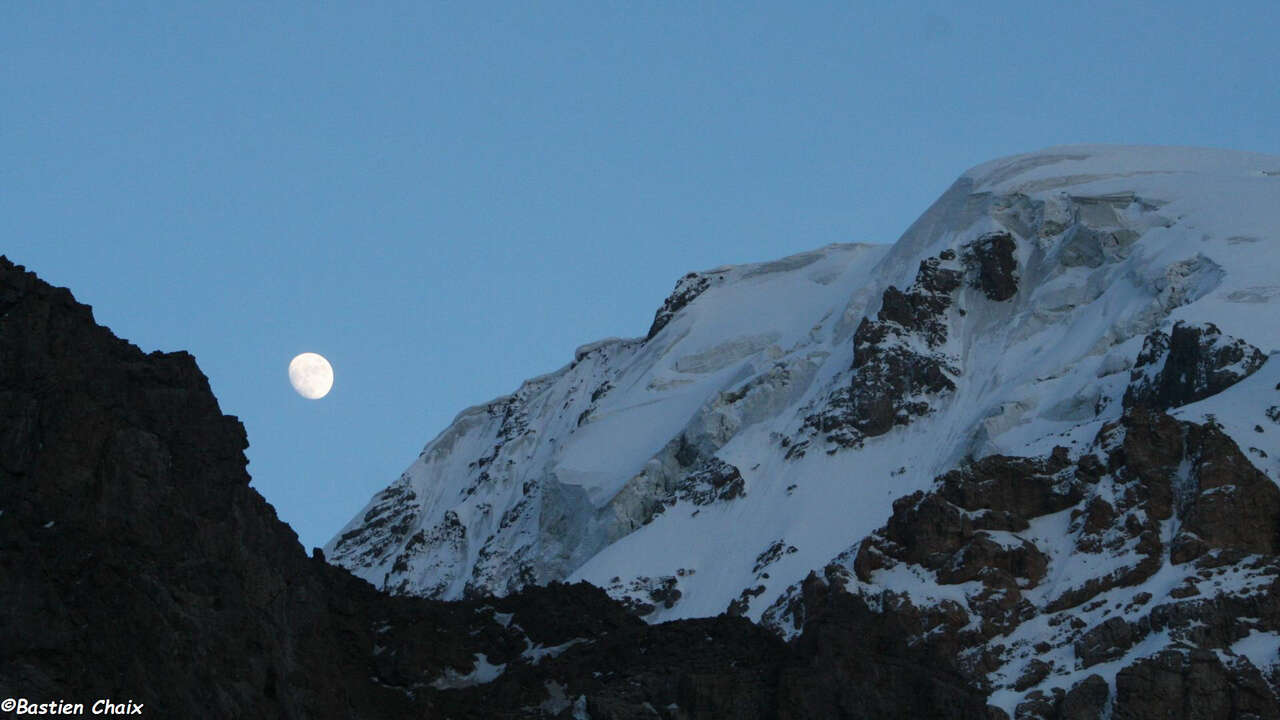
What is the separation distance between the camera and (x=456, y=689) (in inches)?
2719

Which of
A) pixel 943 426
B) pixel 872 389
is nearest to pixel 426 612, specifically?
pixel 943 426

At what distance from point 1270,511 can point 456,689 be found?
43.3 metres

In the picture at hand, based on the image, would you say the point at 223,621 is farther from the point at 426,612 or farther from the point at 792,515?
the point at 792,515

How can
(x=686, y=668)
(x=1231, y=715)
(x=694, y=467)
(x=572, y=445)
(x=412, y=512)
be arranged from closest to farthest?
(x=686, y=668), (x=1231, y=715), (x=694, y=467), (x=572, y=445), (x=412, y=512)

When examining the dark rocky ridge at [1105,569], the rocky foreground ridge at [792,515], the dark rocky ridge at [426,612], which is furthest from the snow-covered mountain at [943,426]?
the dark rocky ridge at [426,612]

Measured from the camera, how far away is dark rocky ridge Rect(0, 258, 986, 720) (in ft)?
170

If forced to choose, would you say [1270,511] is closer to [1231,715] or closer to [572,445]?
[1231,715]

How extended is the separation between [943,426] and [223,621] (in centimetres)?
8949

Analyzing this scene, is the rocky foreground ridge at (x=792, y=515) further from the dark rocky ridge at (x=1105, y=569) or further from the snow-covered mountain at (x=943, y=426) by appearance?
the snow-covered mountain at (x=943, y=426)

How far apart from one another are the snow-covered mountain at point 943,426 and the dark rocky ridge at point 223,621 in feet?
67.9

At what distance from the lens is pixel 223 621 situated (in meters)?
55.7

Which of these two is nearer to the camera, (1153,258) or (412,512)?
(1153,258)

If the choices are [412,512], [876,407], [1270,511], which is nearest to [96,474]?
[1270,511]

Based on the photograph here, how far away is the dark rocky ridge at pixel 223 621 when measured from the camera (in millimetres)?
51750
